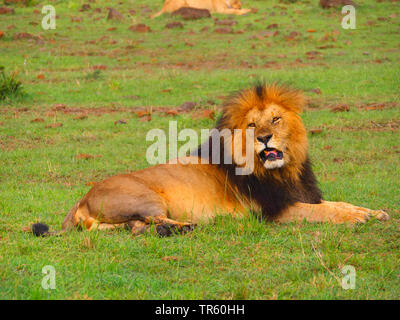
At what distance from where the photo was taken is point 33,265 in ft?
12.6

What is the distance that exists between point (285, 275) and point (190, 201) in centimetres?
154

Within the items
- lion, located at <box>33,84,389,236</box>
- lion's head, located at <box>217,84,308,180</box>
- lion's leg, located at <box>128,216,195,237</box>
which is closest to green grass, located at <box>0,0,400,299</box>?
lion's leg, located at <box>128,216,195,237</box>

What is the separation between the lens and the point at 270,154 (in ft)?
16.2

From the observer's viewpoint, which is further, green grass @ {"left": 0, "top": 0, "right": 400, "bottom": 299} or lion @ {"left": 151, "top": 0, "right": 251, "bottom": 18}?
lion @ {"left": 151, "top": 0, "right": 251, "bottom": 18}

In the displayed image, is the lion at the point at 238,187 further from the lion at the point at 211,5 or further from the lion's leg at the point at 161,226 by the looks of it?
the lion at the point at 211,5

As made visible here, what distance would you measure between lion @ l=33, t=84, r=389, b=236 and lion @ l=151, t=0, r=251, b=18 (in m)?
16.9

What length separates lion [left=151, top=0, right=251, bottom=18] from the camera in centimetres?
2147

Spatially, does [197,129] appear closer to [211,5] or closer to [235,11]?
[235,11]

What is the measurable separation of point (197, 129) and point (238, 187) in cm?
433

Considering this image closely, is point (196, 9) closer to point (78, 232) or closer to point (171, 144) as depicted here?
point (171, 144)

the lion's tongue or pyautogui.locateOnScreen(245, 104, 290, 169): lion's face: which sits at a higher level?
pyautogui.locateOnScreen(245, 104, 290, 169): lion's face

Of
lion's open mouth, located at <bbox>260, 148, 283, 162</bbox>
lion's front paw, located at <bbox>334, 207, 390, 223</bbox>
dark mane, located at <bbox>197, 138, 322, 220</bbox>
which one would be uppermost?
lion's open mouth, located at <bbox>260, 148, 283, 162</bbox>

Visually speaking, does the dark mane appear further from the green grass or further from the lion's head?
the green grass

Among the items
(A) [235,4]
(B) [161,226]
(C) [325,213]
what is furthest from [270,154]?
(A) [235,4]
